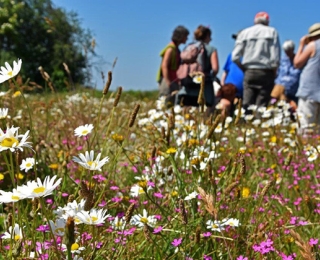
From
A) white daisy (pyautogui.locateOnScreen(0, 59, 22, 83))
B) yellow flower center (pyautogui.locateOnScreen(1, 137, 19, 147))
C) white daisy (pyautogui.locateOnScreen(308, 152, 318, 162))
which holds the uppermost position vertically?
white daisy (pyautogui.locateOnScreen(0, 59, 22, 83))

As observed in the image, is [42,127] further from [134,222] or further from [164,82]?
[134,222]

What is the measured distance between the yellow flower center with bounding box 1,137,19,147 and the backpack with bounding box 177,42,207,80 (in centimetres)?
474

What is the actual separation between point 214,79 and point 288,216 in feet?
13.9

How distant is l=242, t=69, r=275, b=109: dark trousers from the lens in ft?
20.1

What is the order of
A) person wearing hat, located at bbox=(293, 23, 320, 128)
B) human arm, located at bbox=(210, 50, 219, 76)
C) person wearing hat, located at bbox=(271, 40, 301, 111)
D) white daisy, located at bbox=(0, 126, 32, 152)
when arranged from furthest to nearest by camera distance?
person wearing hat, located at bbox=(271, 40, 301, 111), human arm, located at bbox=(210, 50, 219, 76), person wearing hat, located at bbox=(293, 23, 320, 128), white daisy, located at bbox=(0, 126, 32, 152)

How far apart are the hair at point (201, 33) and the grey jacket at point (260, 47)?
0.37 metres

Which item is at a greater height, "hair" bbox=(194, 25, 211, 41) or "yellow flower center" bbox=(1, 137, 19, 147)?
"hair" bbox=(194, 25, 211, 41)

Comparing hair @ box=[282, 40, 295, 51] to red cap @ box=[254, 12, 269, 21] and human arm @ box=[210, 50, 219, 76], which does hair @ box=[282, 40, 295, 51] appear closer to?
red cap @ box=[254, 12, 269, 21]

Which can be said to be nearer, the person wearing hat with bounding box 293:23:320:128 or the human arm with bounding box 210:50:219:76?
the person wearing hat with bounding box 293:23:320:128

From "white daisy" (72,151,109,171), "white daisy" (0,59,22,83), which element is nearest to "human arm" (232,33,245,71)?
"white daisy" (0,59,22,83)

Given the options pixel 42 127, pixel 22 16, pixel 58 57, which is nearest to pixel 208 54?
pixel 42 127

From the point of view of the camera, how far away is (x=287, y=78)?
737 centimetres

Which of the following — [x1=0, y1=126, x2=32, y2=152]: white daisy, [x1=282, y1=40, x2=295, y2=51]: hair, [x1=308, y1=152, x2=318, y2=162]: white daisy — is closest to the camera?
[x1=0, y1=126, x2=32, y2=152]: white daisy

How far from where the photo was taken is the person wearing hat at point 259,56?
19.5 ft
